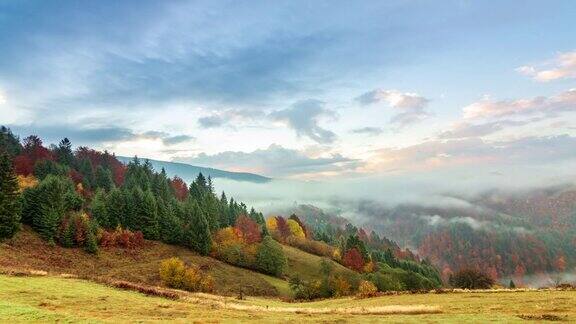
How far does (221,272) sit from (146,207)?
108 ft

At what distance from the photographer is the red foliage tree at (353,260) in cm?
17450

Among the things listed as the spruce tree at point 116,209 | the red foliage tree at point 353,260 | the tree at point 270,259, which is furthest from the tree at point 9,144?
the red foliage tree at point 353,260

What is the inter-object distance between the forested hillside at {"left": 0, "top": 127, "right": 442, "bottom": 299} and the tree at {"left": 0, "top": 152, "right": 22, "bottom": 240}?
180 millimetres

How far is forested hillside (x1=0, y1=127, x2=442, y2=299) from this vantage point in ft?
334

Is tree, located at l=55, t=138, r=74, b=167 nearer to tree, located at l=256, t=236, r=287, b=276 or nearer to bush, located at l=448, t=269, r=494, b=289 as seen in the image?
tree, located at l=256, t=236, r=287, b=276

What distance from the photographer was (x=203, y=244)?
13288cm

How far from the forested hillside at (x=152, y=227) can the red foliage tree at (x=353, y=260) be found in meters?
0.38

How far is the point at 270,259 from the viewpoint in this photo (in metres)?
133

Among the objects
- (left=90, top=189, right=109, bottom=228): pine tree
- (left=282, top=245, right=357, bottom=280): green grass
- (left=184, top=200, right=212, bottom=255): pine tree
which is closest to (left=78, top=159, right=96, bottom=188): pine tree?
(left=90, top=189, right=109, bottom=228): pine tree

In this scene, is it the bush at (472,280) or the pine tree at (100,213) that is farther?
the bush at (472,280)

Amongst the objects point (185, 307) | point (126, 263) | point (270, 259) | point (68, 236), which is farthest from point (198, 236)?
point (185, 307)

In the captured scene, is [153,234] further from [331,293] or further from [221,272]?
[331,293]

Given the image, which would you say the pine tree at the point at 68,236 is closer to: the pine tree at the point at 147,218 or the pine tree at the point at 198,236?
the pine tree at the point at 147,218

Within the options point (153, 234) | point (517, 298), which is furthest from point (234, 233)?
point (517, 298)
